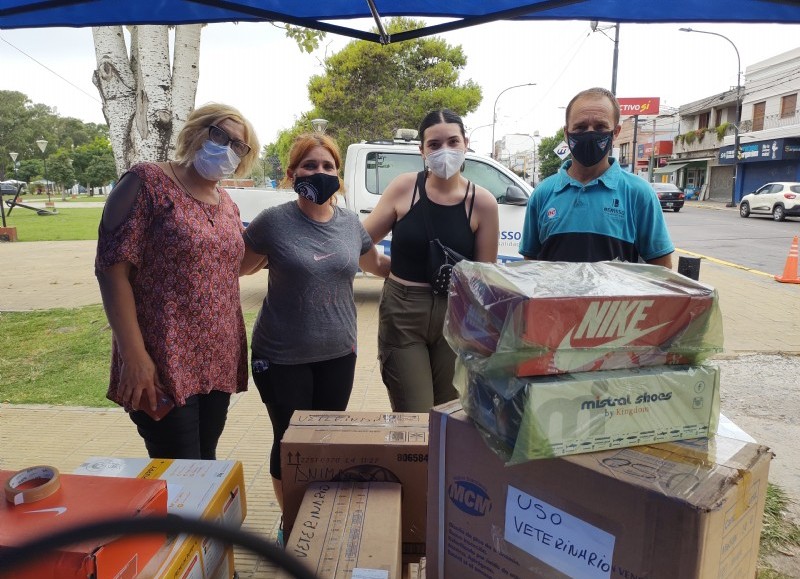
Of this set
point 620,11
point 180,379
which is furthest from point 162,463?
point 620,11

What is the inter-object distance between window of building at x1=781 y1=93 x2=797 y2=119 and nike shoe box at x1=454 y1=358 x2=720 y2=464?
40.8m

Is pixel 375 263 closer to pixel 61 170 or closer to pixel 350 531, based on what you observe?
pixel 350 531

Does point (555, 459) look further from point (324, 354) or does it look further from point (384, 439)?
point (324, 354)

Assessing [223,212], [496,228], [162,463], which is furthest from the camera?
[496,228]

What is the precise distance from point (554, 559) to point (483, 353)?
44cm

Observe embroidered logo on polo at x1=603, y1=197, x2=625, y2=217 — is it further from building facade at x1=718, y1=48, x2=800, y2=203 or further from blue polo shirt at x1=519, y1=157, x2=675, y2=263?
building facade at x1=718, y1=48, x2=800, y2=203

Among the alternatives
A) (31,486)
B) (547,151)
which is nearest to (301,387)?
(31,486)

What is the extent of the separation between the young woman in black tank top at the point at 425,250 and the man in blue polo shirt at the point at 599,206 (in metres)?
0.36

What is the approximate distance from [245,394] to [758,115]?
4263cm

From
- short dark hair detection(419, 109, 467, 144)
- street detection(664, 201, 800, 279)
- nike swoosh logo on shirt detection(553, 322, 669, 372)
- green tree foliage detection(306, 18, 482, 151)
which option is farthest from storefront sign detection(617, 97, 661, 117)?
nike swoosh logo on shirt detection(553, 322, 669, 372)

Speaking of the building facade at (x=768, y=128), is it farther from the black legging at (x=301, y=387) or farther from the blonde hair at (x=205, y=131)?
the blonde hair at (x=205, y=131)

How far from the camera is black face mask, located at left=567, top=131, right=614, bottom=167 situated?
2.26m

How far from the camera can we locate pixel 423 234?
2498 mm

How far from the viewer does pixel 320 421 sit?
187cm
